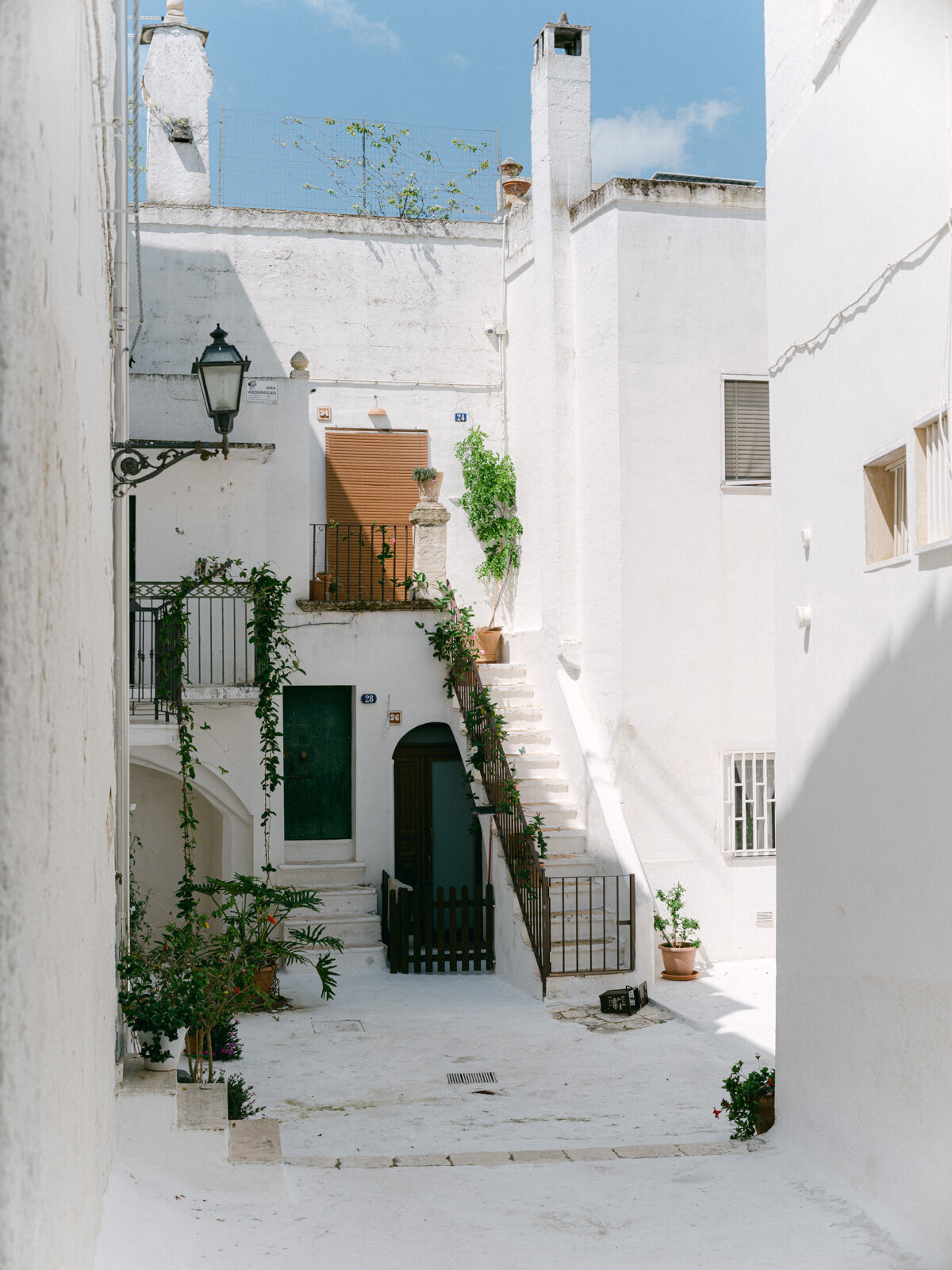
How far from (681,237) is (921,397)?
8.82 meters

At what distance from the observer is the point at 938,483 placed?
5711 mm

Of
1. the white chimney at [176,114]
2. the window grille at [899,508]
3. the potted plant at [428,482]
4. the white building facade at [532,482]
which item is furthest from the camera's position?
the white chimney at [176,114]

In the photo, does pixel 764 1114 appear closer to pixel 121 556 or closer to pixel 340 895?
pixel 121 556

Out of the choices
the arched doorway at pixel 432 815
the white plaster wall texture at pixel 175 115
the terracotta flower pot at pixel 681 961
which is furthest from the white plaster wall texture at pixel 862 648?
the white plaster wall texture at pixel 175 115

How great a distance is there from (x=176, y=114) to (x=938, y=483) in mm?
13643

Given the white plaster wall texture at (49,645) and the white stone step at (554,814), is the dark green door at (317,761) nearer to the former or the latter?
the white stone step at (554,814)

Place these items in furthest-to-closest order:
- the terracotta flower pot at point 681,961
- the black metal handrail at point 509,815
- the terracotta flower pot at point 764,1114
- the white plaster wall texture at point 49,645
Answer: the terracotta flower pot at point 681,961 → the black metal handrail at point 509,815 → the terracotta flower pot at point 764,1114 → the white plaster wall texture at point 49,645

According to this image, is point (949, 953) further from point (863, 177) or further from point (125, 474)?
point (125, 474)

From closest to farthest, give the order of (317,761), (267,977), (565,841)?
1. (267,977)
2. (565,841)
3. (317,761)

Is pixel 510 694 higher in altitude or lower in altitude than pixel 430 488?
lower

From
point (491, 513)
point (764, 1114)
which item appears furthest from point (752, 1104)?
point (491, 513)

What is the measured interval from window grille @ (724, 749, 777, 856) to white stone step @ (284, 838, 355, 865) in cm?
462

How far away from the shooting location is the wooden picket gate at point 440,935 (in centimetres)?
1392

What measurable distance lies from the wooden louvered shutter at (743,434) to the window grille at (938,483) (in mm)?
8213
